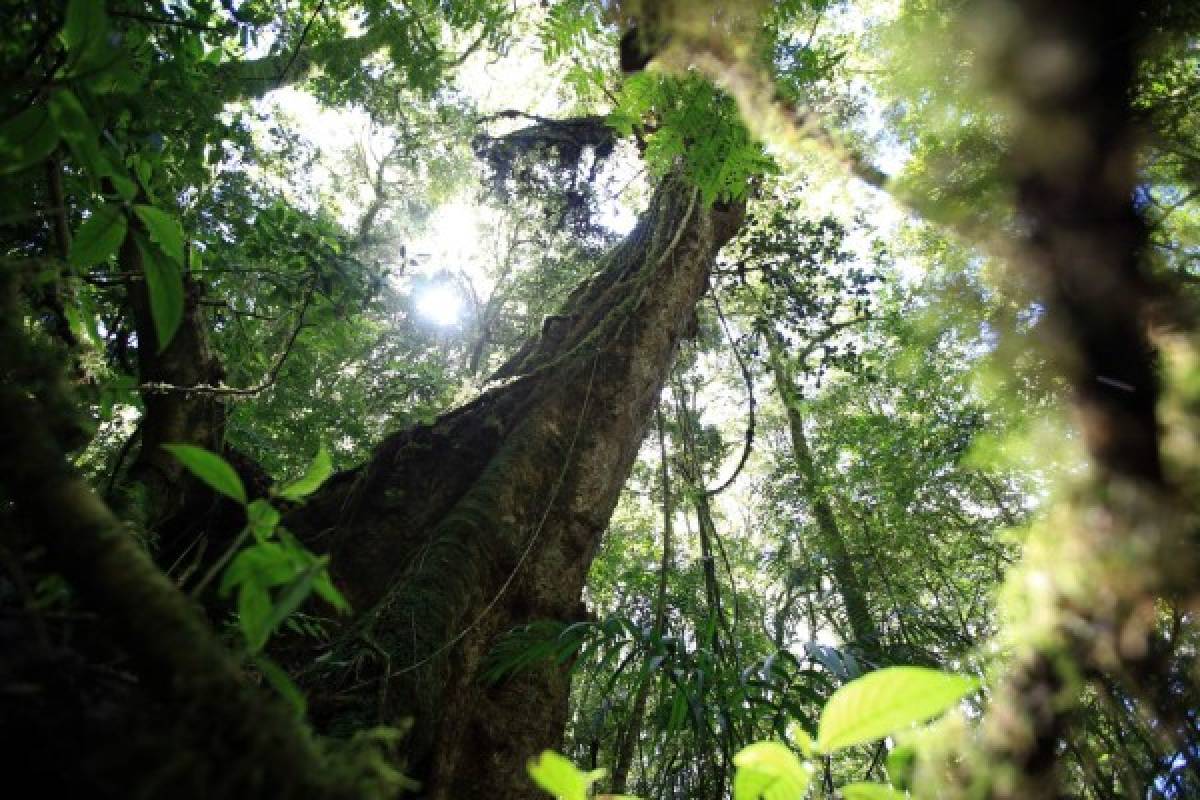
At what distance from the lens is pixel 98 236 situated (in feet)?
2.98

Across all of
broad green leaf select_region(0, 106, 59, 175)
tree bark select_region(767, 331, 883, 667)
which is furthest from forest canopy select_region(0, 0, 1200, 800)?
tree bark select_region(767, 331, 883, 667)

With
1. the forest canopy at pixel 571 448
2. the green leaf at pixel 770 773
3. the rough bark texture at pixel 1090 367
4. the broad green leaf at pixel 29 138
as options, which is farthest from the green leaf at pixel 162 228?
the rough bark texture at pixel 1090 367

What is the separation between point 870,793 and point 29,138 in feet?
3.81

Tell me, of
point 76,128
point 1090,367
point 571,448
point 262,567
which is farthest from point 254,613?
point 571,448

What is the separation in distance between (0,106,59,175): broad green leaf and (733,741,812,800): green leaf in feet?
3.43

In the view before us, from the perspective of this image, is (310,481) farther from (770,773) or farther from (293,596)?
(770,773)

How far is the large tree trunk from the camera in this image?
6.27 feet

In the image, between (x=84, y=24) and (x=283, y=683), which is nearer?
(x=283, y=683)

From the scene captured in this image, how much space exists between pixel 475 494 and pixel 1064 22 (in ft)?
7.58

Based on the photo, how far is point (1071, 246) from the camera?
82cm

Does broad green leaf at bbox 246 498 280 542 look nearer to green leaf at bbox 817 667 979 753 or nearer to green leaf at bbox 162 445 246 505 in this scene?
green leaf at bbox 162 445 246 505

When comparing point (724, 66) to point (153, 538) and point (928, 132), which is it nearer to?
point (928, 132)

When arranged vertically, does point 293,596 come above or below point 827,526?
below

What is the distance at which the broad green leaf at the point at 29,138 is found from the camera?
2.34 feet
